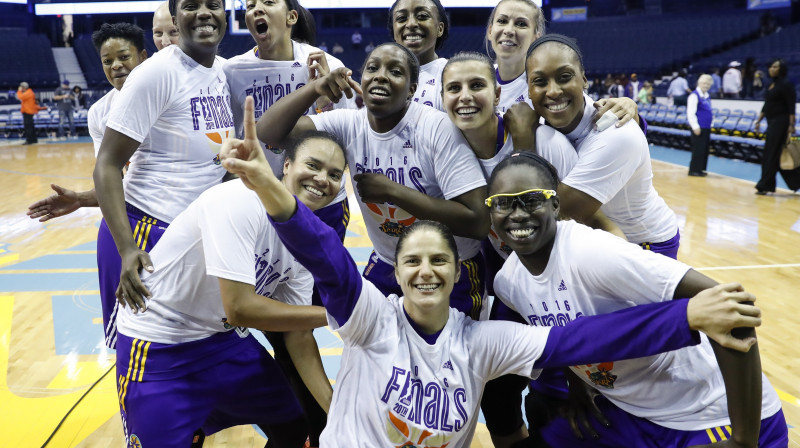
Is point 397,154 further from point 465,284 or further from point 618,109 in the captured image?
point 618,109

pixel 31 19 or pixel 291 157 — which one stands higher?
pixel 31 19

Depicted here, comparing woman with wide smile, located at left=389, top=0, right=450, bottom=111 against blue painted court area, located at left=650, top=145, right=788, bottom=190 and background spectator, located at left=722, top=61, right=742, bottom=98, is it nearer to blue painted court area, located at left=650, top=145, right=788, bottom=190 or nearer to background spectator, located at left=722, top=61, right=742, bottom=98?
blue painted court area, located at left=650, top=145, right=788, bottom=190

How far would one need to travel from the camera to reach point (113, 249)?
2.98 meters

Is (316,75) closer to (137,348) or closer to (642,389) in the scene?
(137,348)

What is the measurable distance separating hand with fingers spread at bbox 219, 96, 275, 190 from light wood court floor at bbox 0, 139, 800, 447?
7.05 feet

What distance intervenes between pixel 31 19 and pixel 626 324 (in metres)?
30.1

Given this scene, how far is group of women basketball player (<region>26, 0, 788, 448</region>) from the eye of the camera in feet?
6.98

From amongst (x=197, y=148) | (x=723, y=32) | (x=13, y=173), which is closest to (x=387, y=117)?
(x=197, y=148)

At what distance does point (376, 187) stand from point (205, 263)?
694 mm

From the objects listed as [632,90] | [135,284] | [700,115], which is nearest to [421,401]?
[135,284]

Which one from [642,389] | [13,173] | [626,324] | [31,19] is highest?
[31,19]

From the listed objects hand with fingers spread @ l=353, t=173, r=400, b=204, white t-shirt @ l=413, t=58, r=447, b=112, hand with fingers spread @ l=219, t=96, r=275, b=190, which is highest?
white t-shirt @ l=413, t=58, r=447, b=112

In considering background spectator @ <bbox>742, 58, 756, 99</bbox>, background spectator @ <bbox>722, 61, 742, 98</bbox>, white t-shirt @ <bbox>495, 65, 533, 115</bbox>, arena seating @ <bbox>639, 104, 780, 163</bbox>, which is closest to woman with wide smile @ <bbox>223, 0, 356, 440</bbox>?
white t-shirt @ <bbox>495, 65, 533, 115</bbox>

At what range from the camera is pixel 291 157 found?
2.52 m
